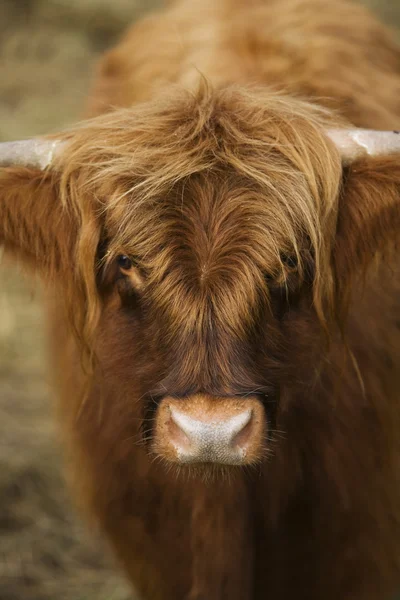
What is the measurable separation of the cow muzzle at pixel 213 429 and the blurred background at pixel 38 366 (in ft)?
2.84

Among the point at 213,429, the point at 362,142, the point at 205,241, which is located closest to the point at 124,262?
the point at 205,241

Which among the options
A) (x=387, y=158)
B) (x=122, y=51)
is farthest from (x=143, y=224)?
(x=122, y=51)

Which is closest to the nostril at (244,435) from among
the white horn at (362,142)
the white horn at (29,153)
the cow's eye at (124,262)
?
the cow's eye at (124,262)

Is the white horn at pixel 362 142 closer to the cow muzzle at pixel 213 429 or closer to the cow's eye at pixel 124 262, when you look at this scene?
the cow's eye at pixel 124 262

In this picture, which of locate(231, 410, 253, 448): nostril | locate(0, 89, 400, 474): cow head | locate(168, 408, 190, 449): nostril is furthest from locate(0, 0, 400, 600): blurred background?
locate(231, 410, 253, 448): nostril

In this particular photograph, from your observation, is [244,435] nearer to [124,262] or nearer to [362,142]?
[124,262]

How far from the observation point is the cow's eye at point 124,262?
2551mm

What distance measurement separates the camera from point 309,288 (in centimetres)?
263

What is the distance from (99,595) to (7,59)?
5.65 meters

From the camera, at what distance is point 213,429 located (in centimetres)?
223

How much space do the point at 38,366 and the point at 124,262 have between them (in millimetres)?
3190

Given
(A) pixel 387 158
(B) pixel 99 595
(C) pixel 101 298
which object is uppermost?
(A) pixel 387 158

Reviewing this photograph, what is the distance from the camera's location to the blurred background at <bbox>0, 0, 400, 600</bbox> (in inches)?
164

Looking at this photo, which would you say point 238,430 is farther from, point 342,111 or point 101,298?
point 342,111
